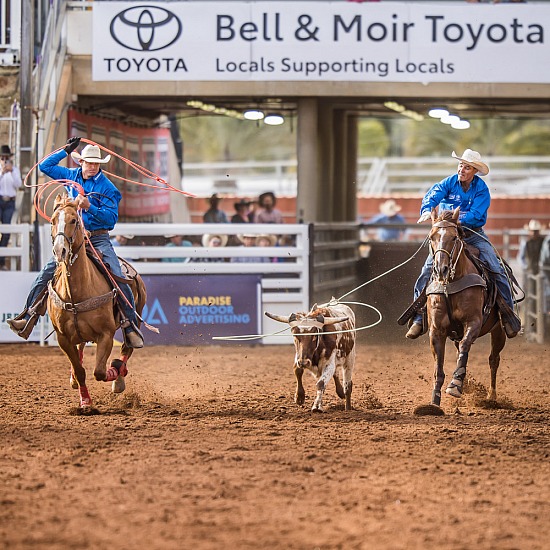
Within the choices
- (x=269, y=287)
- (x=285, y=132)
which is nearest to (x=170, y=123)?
(x=269, y=287)

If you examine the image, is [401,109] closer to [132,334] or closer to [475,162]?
[475,162]

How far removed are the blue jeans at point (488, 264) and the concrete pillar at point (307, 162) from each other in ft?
23.8

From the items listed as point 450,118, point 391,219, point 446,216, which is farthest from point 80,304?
point 391,219

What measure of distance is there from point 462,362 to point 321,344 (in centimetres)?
132

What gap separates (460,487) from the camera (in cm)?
647

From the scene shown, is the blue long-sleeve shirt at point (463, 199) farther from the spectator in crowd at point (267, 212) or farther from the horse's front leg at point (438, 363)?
the spectator in crowd at point (267, 212)

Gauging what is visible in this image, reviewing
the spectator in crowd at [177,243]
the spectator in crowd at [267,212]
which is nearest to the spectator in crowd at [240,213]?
the spectator in crowd at [267,212]

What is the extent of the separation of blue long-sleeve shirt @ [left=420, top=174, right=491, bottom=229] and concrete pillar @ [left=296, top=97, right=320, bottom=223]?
7.27m

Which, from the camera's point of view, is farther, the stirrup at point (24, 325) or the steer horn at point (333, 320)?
the stirrup at point (24, 325)

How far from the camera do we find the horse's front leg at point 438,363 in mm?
9328

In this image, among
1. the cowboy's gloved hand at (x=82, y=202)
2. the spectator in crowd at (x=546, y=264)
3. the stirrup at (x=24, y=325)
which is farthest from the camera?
the spectator in crowd at (x=546, y=264)

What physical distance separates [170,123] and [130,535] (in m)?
16.9

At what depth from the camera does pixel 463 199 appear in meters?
9.77

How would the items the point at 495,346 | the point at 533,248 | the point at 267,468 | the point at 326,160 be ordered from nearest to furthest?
the point at 267,468
the point at 495,346
the point at 326,160
the point at 533,248
